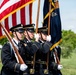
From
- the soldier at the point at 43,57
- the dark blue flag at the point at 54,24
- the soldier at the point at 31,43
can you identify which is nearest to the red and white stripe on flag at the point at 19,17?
the dark blue flag at the point at 54,24

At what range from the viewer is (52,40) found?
10383mm

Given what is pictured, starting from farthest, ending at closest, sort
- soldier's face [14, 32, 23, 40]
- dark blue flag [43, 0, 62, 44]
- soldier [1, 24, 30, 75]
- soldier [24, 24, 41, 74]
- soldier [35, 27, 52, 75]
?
1. dark blue flag [43, 0, 62, 44]
2. soldier [35, 27, 52, 75]
3. soldier [24, 24, 41, 74]
4. soldier's face [14, 32, 23, 40]
5. soldier [1, 24, 30, 75]

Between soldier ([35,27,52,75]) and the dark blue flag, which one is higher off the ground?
the dark blue flag

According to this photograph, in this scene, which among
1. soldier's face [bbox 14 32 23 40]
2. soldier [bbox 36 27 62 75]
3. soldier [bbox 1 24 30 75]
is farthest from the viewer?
soldier [bbox 36 27 62 75]

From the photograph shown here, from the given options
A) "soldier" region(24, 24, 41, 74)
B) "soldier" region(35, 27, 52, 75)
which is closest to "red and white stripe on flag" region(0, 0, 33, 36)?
Answer: "soldier" region(24, 24, 41, 74)

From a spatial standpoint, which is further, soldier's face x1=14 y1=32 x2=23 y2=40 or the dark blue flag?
the dark blue flag

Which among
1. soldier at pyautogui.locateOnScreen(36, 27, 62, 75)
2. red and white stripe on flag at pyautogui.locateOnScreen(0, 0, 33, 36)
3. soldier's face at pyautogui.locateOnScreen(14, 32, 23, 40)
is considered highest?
red and white stripe on flag at pyautogui.locateOnScreen(0, 0, 33, 36)

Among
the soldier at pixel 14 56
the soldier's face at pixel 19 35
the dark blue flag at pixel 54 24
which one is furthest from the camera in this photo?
the dark blue flag at pixel 54 24

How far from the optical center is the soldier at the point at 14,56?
8.62 m

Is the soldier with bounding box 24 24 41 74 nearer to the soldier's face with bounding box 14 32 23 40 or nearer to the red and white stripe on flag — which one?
the soldier's face with bounding box 14 32 23 40

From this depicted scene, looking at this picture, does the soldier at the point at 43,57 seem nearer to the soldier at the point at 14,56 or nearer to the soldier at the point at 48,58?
the soldier at the point at 48,58

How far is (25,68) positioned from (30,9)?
2705 mm

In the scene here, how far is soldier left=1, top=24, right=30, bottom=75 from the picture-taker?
340 inches

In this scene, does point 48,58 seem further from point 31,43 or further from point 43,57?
point 31,43
